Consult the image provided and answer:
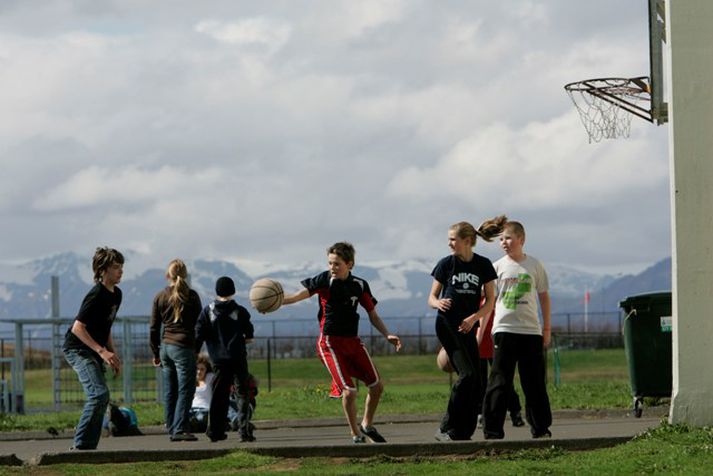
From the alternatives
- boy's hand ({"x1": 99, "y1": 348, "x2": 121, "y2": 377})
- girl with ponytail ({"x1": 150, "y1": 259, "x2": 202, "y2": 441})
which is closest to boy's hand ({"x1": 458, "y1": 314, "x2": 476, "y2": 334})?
boy's hand ({"x1": 99, "y1": 348, "x2": 121, "y2": 377})

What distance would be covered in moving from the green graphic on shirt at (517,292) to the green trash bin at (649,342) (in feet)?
16.4

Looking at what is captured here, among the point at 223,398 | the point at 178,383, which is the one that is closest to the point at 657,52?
the point at 223,398

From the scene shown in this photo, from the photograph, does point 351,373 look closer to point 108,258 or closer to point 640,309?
point 108,258

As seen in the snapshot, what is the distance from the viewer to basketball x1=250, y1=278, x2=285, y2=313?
561 inches

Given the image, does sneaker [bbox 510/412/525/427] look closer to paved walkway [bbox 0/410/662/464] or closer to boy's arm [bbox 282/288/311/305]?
paved walkway [bbox 0/410/662/464]

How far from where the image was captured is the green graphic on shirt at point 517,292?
1348 cm

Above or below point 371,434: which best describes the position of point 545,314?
above

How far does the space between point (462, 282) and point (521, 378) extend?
3.06 ft

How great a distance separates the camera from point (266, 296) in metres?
14.4

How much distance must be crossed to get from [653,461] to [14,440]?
9.49 meters

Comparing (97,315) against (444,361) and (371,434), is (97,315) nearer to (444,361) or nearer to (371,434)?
A: (371,434)

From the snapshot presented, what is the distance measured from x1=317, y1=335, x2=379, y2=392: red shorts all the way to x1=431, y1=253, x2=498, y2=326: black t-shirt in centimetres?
90

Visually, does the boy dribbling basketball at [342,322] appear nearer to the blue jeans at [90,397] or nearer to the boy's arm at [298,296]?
the boy's arm at [298,296]

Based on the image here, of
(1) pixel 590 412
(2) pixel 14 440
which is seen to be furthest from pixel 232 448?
(1) pixel 590 412
